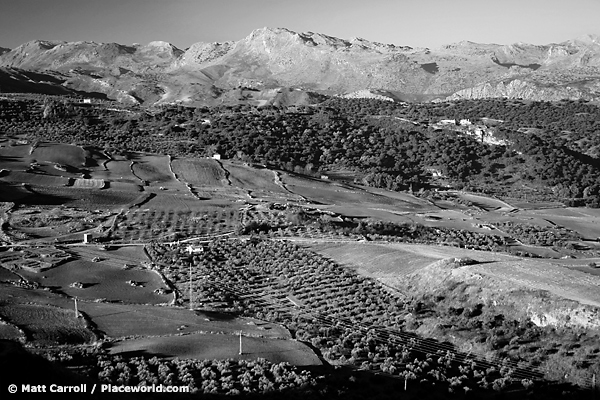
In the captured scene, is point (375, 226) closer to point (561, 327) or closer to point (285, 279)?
point (285, 279)

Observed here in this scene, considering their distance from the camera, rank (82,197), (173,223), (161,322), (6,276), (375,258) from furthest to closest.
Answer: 1. (82,197)
2. (173,223)
3. (375,258)
4. (6,276)
5. (161,322)

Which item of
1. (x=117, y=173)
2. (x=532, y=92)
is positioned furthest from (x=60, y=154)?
(x=532, y=92)

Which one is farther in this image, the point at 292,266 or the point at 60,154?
the point at 60,154

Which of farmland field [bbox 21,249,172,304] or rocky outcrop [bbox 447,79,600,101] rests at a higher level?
rocky outcrop [bbox 447,79,600,101]

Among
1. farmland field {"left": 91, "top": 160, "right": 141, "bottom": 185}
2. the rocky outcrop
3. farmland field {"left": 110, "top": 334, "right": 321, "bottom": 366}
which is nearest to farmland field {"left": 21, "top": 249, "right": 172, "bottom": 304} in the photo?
farmland field {"left": 110, "top": 334, "right": 321, "bottom": 366}

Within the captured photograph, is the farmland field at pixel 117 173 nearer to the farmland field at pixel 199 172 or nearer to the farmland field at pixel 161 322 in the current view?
the farmland field at pixel 199 172

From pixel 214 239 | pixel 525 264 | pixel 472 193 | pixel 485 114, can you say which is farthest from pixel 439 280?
pixel 485 114

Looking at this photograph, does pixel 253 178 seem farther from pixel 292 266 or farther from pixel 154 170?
pixel 292 266

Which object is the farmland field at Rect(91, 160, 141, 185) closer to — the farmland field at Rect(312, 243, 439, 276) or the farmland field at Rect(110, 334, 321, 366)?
the farmland field at Rect(312, 243, 439, 276)
